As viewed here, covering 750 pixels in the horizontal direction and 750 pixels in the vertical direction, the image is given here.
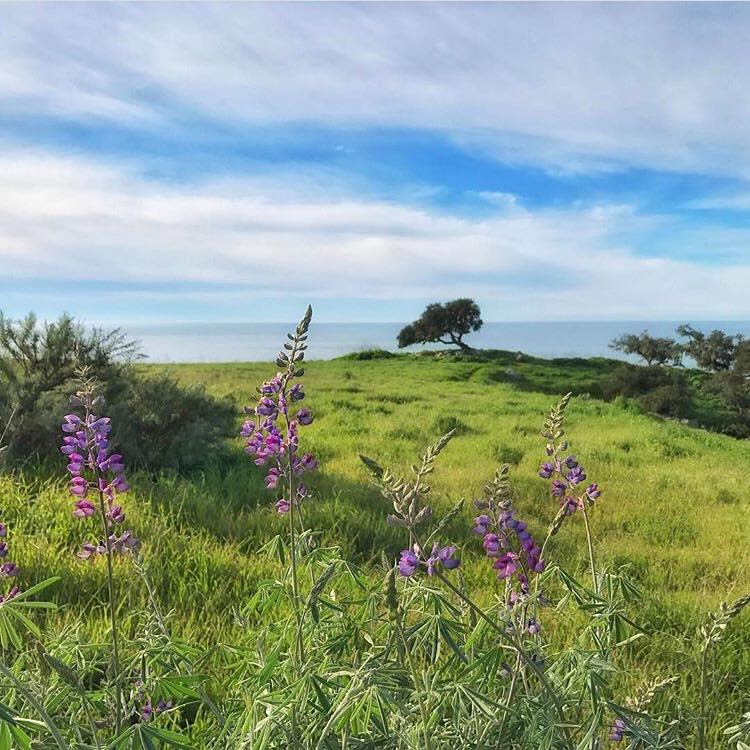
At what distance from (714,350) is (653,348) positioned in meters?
4.75

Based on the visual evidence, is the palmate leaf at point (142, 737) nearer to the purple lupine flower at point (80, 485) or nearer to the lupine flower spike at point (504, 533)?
the purple lupine flower at point (80, 485)

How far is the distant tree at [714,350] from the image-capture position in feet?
145

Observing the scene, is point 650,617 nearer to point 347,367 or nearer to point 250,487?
point 250,487

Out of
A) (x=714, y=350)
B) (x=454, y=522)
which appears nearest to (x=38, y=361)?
(x=454, y=522)

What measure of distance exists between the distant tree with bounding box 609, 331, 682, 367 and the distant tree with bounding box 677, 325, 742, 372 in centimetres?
169

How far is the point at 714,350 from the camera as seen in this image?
4453 cm

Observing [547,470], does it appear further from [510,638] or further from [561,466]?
[510,638]

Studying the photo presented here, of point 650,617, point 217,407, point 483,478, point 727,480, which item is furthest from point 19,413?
point 727,480

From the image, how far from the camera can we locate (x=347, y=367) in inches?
1387

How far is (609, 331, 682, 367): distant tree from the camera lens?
159 ft

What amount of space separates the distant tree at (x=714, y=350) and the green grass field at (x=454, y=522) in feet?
102

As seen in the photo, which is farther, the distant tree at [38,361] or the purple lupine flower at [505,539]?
the distant tree at [38,361]

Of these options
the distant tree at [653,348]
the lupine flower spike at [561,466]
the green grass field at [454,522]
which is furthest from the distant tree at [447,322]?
the lupine flower spike at [561,466]

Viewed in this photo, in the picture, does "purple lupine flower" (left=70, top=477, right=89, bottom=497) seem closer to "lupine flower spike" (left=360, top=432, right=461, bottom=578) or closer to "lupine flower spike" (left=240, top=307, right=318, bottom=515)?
"lupine flower spike" (left=240, top=307, right=318, bottom=515)
